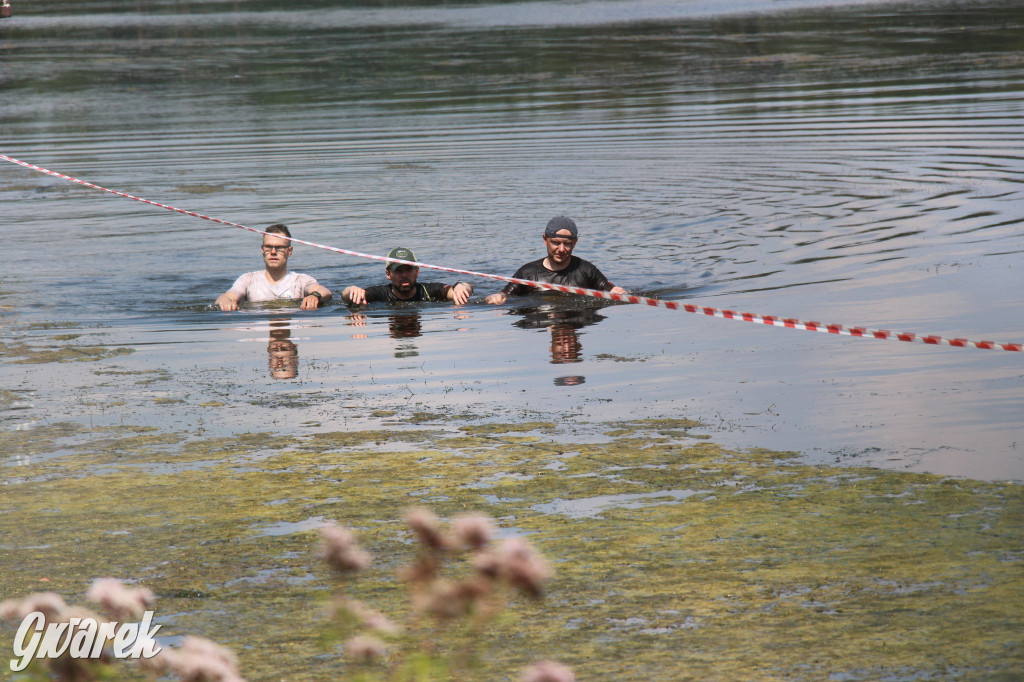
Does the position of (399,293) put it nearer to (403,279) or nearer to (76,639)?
(403,279)

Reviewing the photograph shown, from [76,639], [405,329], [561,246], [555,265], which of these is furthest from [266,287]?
[76,639]

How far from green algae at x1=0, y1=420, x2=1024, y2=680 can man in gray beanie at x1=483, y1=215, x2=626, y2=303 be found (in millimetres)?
4671

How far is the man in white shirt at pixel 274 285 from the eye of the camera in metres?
12.8

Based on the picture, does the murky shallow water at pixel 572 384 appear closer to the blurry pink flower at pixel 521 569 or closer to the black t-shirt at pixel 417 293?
the black t-shirt at pixel 417 293

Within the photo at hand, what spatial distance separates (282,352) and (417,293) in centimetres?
250

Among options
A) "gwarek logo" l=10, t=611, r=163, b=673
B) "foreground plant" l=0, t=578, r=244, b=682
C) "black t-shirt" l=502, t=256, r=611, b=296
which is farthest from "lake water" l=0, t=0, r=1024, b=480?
"foreground plant" l=0, t=578, r=244, b=682

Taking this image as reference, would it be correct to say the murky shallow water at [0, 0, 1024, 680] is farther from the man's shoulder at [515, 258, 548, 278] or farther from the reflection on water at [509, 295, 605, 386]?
the man's shoulder at [515, 258, 548, 278]

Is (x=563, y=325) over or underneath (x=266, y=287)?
underneath

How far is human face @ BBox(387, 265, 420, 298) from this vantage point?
1248 centimetres

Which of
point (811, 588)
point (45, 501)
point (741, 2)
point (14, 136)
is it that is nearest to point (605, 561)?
point (811, 588)

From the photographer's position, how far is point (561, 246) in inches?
494

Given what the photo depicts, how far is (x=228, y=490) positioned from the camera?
6961 millimetres

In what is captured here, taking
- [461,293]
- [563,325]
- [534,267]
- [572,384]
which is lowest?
[572,384]

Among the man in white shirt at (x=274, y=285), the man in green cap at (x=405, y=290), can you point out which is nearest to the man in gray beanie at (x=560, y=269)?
the man in green cap at (x=405, y=290)
